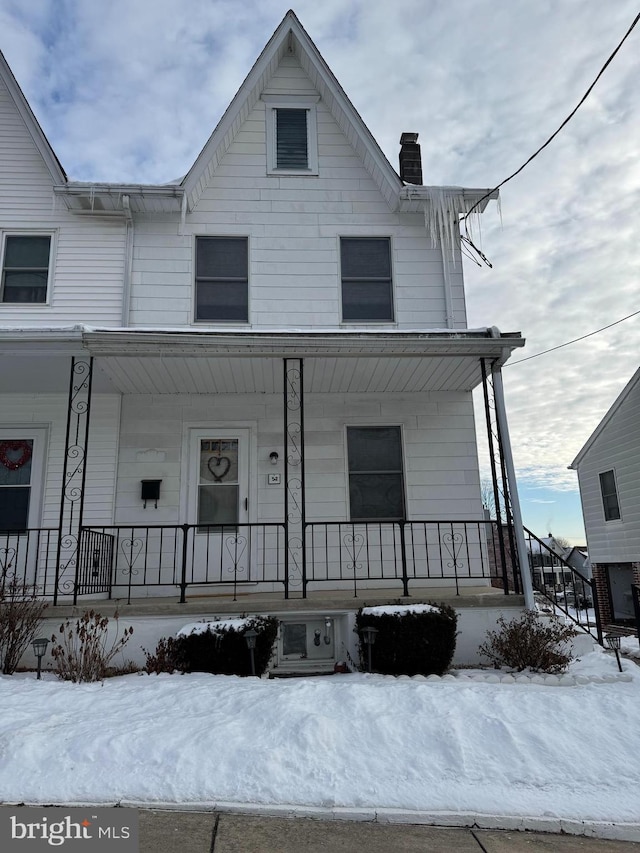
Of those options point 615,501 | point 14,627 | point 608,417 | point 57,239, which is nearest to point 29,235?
point 57,239

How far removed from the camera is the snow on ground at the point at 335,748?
3262 mm

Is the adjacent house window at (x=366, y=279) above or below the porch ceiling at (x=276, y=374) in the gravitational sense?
above

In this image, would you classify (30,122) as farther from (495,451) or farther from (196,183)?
(495,451)

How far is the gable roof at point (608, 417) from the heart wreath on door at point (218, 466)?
10960mm

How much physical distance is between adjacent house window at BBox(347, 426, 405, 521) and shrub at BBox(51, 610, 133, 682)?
3.53 meters

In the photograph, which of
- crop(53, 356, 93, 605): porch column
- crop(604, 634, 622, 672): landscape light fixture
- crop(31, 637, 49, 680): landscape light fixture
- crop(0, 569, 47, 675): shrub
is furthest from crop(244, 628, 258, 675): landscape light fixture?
crop(604, 634, 622, 672): landscape light fixture

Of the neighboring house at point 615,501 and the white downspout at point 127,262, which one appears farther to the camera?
the neighboring house at point 615,501

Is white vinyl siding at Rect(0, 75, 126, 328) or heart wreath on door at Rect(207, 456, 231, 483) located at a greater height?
white vinyl siding at Rect(0, 75, 126, 328)

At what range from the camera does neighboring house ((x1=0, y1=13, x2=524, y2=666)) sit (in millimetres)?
7379

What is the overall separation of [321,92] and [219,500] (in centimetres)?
663

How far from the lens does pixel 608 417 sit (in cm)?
1602

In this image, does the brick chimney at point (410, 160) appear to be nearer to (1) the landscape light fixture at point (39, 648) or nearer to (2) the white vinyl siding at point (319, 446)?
(2) the white vinyl siding at point (319, 446)

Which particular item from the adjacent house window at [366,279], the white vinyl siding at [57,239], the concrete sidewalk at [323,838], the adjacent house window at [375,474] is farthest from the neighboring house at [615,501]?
the concrete sidewalk at [323,838]

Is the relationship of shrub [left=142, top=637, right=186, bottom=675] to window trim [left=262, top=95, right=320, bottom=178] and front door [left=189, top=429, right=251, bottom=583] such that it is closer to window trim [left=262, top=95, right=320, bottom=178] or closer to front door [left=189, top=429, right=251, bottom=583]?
front door [left=189, top=429, right=251, bottom=583]
